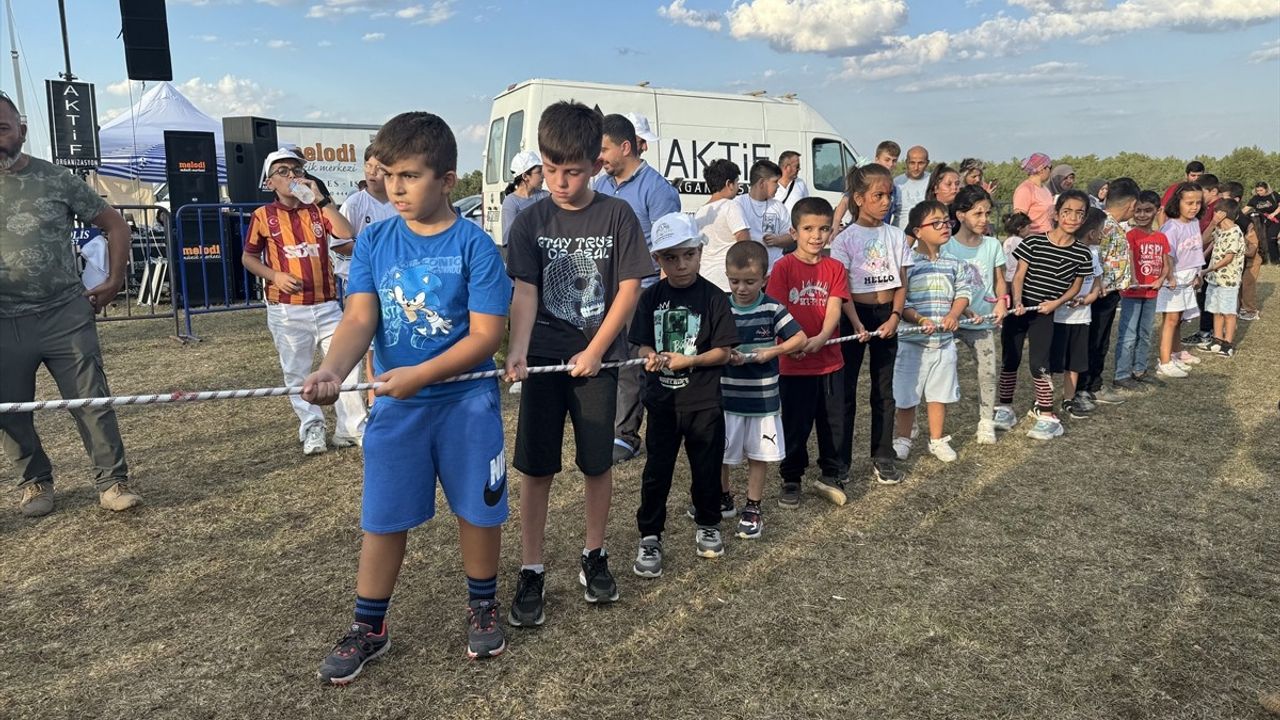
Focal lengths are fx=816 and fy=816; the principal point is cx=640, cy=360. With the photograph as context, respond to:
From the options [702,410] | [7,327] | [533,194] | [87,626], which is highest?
[533,194]

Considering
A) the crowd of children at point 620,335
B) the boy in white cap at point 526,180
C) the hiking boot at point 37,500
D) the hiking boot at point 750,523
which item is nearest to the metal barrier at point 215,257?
the boy in white cap at point 526,180

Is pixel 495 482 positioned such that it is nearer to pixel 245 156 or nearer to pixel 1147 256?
pixel 1147 256

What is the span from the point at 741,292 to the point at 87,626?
316cm

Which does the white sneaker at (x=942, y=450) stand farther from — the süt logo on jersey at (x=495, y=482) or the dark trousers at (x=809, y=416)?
the süt logo on jersey at (x=495, y=482)

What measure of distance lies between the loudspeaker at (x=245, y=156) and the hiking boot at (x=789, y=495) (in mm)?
11730

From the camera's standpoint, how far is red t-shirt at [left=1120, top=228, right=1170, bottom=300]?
7266 millimetres

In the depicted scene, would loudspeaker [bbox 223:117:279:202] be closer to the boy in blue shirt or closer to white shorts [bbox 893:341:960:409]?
white shorts [bbox 893:341:960:409]

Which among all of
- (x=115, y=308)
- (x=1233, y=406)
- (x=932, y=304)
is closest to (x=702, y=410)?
(x=932, y=304)

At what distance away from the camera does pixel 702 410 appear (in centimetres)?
367

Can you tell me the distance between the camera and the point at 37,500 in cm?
450

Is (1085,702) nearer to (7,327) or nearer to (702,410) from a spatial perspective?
(702,410)

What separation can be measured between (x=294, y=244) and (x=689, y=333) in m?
3.11

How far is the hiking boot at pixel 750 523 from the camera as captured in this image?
416cm

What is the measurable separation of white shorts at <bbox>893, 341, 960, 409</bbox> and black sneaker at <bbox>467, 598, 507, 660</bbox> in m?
3.18
